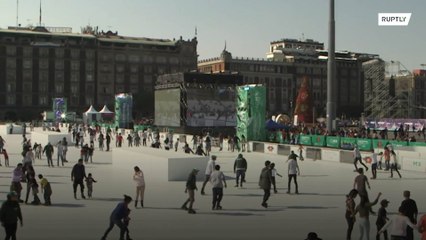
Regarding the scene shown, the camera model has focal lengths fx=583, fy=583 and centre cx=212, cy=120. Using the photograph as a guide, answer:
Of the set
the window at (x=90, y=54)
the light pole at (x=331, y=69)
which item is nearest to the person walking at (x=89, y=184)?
the light pole at (x=331, y=69)

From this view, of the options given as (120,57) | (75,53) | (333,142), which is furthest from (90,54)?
(333,142)

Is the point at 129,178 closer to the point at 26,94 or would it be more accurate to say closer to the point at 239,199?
the point at 239,199

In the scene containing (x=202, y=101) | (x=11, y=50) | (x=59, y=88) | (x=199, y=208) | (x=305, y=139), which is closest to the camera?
(x=199, y=208)

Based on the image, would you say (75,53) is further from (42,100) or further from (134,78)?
(134,78)

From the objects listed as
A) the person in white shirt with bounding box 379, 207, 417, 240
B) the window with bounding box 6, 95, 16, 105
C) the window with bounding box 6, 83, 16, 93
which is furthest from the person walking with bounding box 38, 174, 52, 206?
the window with bounding box 6, 83, 16, 93

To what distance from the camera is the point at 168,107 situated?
61.7 m

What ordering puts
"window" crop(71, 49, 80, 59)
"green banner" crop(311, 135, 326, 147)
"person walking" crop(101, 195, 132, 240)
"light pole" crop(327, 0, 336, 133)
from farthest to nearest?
"window" crop(71, 49, 80, 59) < "green banner" crop(311, 135, 326, 147) < "light pole" crop(327, 0, 336, 133) < "person walking" crop(101, 195, 132, 240)

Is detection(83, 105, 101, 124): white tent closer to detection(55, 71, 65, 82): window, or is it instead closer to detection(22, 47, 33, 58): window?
detection(55, 71, 65, 82): window

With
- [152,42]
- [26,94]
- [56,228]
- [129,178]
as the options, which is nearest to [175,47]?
[152,42]

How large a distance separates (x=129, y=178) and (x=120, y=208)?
1093cm

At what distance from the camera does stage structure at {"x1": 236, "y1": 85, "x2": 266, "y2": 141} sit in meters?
40.8

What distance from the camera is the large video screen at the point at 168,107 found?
59.6m

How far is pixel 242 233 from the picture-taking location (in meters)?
11.7

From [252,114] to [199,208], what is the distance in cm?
2703
